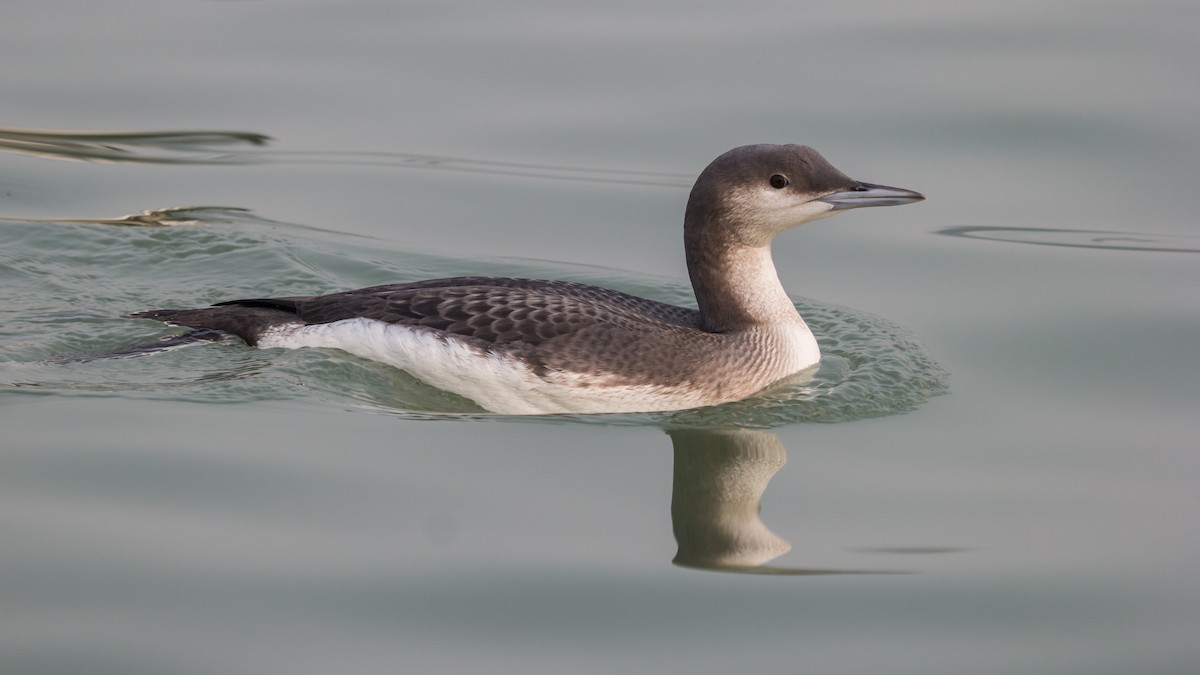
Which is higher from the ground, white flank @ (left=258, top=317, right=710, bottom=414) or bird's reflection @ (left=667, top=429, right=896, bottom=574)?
white flank @ (left=258, top=317, right=710, bottom=414)

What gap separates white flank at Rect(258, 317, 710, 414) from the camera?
6.98 m

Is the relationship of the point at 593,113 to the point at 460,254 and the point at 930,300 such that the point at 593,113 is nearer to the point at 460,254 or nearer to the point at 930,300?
the point at 460,254

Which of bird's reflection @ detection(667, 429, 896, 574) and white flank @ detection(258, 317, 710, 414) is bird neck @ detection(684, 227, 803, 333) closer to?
white flank @ detection(258, 317, 710, 414)

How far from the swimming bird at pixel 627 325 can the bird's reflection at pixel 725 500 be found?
0.30 metres

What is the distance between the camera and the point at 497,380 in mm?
7016

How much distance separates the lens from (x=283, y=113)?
10555mm

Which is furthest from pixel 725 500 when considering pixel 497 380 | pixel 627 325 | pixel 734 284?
pixel 734 284

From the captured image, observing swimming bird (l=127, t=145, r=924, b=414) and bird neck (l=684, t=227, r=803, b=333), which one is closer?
swimming bird (l=127, t=145, r=924, b=414)

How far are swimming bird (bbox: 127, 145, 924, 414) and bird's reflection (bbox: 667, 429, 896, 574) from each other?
0.30 m

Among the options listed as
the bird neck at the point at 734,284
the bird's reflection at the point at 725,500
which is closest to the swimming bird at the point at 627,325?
the bird neck at the point at 734,284

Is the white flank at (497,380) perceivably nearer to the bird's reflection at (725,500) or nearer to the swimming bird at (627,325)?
the swimming bird at (627,325)

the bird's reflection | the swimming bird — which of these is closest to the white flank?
the swimming bird

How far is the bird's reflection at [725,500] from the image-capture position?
19.0ft

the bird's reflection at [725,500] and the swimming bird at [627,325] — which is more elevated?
the swimming bird at [627,325]
